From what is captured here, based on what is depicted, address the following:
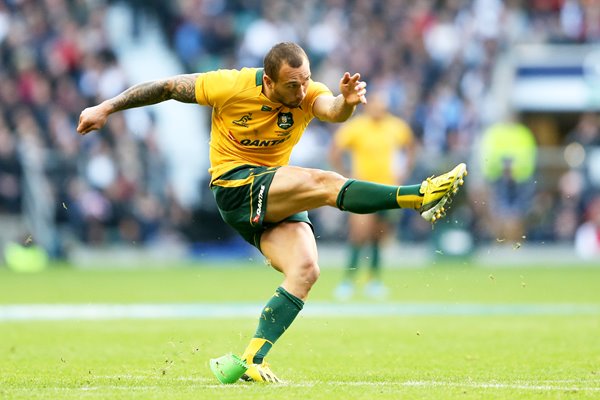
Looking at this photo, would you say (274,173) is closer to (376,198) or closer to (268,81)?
(268,81)

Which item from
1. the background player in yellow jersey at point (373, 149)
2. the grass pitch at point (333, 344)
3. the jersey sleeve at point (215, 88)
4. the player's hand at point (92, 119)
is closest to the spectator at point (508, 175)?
the grass pitch at point (333, 344)

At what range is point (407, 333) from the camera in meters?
11.1

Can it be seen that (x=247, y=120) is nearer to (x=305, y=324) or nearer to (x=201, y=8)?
(x=305, y=324)

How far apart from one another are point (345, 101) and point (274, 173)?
0.68 meters

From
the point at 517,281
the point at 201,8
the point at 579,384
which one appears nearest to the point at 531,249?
the point at 517,281

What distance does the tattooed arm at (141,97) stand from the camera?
775cm

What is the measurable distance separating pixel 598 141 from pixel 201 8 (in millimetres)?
8337

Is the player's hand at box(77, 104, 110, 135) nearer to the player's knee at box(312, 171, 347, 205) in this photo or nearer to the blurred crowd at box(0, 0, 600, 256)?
the player's knee at box(312, 171, 347, 205)

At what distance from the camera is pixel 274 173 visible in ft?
25.7

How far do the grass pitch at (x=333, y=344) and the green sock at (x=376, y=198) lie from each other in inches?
42.1

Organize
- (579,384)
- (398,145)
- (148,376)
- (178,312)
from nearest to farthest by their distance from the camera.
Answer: (579,384)
(148,376)
(178,312)
(398,145)

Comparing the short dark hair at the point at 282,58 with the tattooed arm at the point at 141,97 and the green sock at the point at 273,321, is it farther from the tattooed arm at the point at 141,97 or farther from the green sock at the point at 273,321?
the green sock at the point at 273,321

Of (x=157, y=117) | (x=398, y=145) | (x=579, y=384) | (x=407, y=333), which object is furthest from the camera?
(x=157, y=117)

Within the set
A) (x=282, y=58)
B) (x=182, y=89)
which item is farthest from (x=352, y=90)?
(x=182, y=89)
